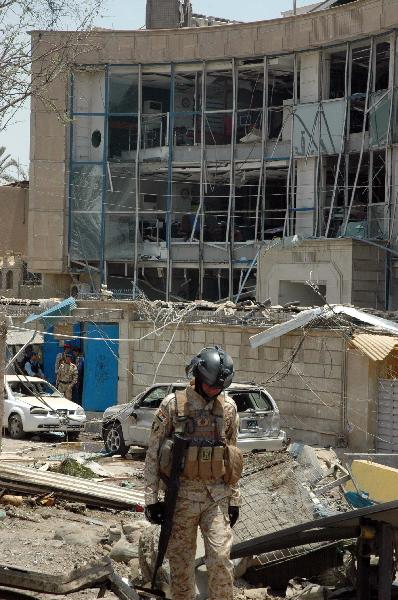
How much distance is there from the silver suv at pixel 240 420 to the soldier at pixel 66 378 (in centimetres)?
738

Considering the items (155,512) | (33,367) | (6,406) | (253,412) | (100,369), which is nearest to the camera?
(155,512)

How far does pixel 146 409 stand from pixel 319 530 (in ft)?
41.5

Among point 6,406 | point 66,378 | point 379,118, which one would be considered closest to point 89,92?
point 379,118

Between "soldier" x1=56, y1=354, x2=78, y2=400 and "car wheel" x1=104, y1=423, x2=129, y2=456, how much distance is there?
296 inches

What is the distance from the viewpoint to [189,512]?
6.97 meters

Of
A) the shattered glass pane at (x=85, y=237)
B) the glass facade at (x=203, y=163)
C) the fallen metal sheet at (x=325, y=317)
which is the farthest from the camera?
the shattered glass pane at (x=85, y=237)

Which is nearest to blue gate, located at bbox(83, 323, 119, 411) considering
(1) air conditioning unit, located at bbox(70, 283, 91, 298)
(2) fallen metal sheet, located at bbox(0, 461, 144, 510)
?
(2) fallen metal sheet, located at bbox(0, 461, 144, 510)

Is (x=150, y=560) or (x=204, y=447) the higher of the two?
(x=204, y=447)

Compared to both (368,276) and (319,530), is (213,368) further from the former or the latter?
(368,276)

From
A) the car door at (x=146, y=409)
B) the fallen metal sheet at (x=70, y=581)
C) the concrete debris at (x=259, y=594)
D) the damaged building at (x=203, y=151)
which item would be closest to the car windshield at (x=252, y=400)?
the car door at (x=146, y=409)

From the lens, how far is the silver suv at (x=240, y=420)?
57.5 feet

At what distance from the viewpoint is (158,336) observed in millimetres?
25578

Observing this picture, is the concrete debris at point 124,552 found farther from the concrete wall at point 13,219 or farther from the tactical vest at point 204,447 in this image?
the concrete wall at point 13,219

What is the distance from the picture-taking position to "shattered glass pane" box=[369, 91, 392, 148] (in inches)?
1385
